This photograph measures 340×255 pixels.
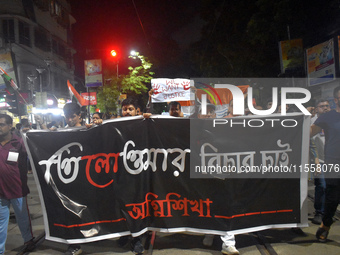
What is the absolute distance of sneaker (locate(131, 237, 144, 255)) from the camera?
373 centimetres

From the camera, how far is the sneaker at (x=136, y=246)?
12.2 feet

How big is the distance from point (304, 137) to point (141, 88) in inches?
1119

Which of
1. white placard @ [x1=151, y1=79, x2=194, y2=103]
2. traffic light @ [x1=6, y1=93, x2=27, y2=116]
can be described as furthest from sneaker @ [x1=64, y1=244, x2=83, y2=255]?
traffic light @ [x1=6, y1=93, x2=27, y2=116]

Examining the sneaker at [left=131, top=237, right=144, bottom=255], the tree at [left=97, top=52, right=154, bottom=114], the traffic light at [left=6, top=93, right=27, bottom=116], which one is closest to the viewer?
the sneaker at [left=131, top=237, right=144, bottom=255]

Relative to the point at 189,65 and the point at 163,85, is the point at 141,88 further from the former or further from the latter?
the point at 163,85

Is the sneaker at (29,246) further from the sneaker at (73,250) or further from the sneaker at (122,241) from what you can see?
the sneaker at (122,241)

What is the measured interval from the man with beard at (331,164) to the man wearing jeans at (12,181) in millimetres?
4022

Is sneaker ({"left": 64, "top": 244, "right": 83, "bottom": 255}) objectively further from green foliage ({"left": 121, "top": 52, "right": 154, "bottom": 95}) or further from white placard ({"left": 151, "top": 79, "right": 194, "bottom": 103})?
green foliage ({"left": 121, "top": 52, "right": 154, "bottom": 95})

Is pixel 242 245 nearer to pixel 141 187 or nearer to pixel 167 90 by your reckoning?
pixel 141 187

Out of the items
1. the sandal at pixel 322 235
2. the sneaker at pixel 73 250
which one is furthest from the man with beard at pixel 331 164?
the sneaker at pixel 73 250

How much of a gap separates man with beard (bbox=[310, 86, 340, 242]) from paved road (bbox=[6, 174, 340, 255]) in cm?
25

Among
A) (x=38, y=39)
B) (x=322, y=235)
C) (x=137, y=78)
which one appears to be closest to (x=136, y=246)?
(x=322, y=235)

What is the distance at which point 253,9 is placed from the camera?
14.6 meters

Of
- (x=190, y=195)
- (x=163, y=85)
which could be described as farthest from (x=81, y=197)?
(x=163, y=85)
